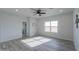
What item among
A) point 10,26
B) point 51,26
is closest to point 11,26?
point 10,26

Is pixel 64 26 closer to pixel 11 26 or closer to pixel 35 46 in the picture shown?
pixel 35 46

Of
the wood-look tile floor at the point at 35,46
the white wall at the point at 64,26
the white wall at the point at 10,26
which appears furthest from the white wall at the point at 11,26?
the white wall at the point at 64,26

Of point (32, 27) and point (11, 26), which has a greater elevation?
point (11, 26)

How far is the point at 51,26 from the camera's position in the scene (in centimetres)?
815

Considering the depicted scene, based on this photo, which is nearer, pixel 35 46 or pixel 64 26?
pixel 35 46

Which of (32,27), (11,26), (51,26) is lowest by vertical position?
(32,27)

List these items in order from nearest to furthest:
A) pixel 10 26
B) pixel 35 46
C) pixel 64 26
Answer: pixel 35 46 < pixel 10 26 < pixel 64 26

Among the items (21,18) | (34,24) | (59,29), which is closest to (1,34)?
(21,18)

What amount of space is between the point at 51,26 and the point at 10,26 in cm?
452

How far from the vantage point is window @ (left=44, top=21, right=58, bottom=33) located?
303 inches

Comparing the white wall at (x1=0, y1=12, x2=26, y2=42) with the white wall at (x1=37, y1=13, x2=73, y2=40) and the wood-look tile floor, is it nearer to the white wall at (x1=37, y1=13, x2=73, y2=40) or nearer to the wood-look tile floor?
the wood-look tile floor

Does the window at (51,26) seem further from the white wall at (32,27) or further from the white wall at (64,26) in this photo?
the white wall at (32,27)

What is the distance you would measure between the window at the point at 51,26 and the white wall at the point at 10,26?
3140 millimetres

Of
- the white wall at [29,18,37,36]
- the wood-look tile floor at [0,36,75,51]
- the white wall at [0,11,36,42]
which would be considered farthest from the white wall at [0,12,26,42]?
the white wall at [29,18,37,36]
